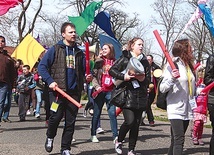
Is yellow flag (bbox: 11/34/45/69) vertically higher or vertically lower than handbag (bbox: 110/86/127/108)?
higher

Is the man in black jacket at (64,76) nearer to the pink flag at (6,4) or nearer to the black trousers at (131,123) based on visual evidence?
the black trousers at (131,123)

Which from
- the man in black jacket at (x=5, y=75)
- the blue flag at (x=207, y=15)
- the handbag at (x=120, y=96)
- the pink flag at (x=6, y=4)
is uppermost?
the pink flag at (x=6, y=4)

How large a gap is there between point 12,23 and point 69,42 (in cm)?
2941

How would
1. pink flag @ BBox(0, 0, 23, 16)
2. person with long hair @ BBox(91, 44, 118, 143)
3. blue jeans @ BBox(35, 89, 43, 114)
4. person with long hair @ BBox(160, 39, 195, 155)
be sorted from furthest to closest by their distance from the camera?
blue jeans @ BBox(35, 89, 43, 114), pink flag @ BBox(0, 0, 23, 16), person with long hair @ BBox(91, 44, 118, 143), person with long hair @ BBox(160, 39, 195, 155)

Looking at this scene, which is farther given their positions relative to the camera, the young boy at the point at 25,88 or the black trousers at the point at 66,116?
the young boy at the point at 25,88

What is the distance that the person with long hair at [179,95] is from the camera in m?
5.48

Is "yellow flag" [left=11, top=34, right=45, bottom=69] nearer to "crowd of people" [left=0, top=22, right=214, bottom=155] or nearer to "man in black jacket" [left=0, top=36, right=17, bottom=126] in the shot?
"man in black jacket" [left=0, top=36, right=17, bottom=126]

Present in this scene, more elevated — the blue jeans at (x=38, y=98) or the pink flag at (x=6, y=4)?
the pink flag at (x=6, y=4)

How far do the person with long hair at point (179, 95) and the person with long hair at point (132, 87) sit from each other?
80 cm

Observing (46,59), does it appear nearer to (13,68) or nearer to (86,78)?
(86,78)

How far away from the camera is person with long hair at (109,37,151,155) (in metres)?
6.32

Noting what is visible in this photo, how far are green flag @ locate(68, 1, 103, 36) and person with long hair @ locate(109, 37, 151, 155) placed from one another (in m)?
1.87

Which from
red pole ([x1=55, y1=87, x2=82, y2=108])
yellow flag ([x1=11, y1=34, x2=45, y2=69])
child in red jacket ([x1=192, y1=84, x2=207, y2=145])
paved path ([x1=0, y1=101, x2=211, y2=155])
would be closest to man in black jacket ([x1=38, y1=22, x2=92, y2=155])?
red pole ([x1=55, y1=87, x2=82, y2=108])

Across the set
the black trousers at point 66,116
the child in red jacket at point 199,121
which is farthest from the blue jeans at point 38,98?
the black trousers at point 66,116
